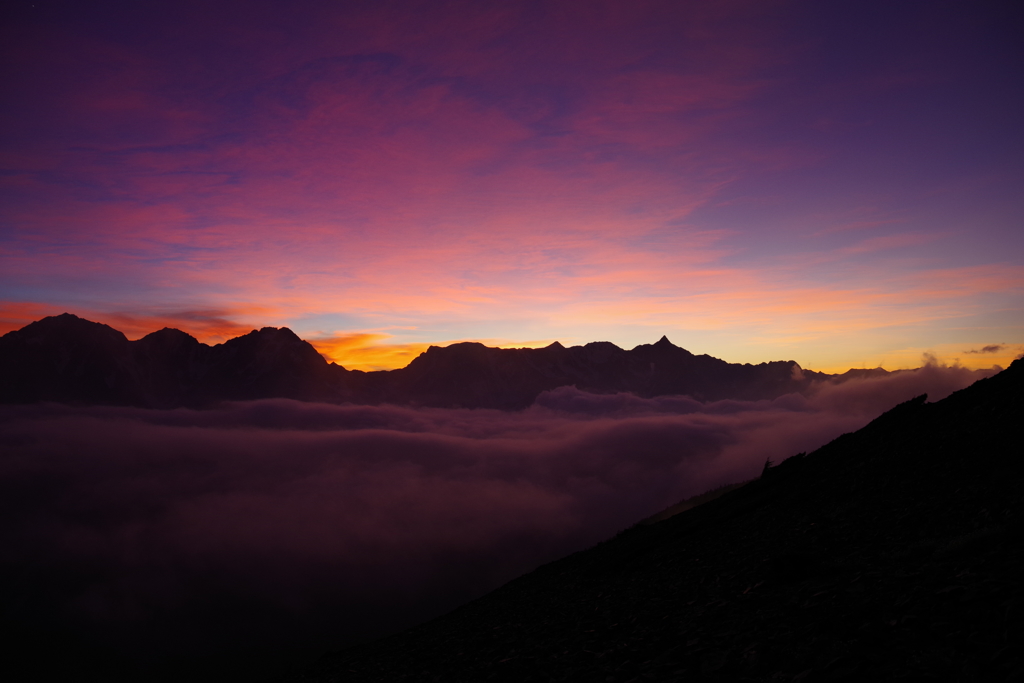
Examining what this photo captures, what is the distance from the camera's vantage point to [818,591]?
1202 cm

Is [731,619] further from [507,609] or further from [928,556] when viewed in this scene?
[507,609]

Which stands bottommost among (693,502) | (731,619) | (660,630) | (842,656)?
(693,502)

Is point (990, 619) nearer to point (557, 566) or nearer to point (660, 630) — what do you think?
point (660, 630)

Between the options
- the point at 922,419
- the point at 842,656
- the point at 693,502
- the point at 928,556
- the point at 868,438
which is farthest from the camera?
the point at 693,502

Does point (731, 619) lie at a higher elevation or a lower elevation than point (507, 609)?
higher

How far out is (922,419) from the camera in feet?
102

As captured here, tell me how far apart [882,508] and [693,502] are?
62889 millimetres

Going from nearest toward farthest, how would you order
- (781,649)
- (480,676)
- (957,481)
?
(781,649) → (480,676) → (957,481)

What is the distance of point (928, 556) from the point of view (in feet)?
39.1

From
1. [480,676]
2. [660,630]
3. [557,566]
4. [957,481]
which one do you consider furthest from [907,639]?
[557,566]

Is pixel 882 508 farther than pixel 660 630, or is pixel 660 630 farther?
pixel 882 508

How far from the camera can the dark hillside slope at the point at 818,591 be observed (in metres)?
8.59

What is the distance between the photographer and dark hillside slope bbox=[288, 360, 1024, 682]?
8586mm

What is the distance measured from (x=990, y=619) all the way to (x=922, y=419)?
30.2 metres
